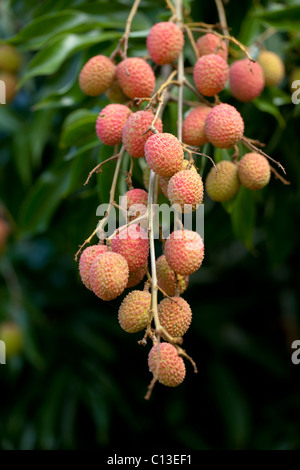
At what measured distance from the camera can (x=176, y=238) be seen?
52 centimetres

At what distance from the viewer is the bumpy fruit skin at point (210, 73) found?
0.64 m

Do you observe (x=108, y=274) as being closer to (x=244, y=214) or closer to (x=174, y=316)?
(x=174, y=316)

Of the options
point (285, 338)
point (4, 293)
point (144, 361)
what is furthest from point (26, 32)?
point (285, 338)

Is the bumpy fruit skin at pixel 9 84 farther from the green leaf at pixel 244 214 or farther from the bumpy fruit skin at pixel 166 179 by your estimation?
the bumpy fruit skin at pixel 166 179

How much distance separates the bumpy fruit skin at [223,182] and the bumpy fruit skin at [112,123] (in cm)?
13

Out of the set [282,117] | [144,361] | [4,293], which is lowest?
[144,361]

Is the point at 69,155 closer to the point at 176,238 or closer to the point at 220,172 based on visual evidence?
the point at 220,172

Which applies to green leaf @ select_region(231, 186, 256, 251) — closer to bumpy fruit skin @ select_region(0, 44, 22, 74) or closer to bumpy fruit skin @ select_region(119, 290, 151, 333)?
bumpy fruit skin @ select_region(119, 290, 151, 333)

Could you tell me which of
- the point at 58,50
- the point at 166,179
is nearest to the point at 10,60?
the point at 58,50

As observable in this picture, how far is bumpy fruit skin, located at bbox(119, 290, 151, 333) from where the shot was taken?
1.62 ft

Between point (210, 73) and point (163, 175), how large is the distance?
0.66 ft

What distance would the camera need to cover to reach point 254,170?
2.07 ft

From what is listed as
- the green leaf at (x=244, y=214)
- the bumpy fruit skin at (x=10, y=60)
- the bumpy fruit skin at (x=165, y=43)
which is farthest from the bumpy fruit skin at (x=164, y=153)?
the bumpy fruit skin at (x=10, y=60)

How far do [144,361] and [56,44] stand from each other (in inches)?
43.0
